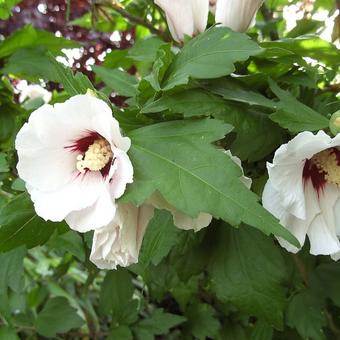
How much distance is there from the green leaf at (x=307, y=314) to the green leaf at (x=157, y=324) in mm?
337

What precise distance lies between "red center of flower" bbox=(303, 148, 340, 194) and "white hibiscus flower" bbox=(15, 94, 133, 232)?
0.90ft

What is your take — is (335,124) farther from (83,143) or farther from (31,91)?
(31,91)

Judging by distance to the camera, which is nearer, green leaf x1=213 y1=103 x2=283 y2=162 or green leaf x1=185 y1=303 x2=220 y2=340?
green leaf x1=213 y1=103 x2=283 y2=162

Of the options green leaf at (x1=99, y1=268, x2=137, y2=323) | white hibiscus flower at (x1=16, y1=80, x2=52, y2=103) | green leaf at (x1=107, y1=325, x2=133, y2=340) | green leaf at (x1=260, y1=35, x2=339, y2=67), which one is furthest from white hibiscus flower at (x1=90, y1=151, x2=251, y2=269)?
white hibiscus flower at (x1=16, y1=80, x2=52, y2=103)

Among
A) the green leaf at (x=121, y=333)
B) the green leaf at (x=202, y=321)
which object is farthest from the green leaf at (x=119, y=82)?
the green leaf at (x=202, y=321)

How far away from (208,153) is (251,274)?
0.84 ft

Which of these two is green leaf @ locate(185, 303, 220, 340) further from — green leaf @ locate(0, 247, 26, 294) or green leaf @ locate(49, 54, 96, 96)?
green leaf @ locate(49, 54, 96, 96)

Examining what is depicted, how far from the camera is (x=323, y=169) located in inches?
29.4

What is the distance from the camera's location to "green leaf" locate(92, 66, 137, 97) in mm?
850

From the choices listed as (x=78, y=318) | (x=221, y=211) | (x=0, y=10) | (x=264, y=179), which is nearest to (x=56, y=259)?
(x=78, y=318)

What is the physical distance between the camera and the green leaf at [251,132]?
0.73 metres

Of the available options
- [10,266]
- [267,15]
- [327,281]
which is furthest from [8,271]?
[267,15]

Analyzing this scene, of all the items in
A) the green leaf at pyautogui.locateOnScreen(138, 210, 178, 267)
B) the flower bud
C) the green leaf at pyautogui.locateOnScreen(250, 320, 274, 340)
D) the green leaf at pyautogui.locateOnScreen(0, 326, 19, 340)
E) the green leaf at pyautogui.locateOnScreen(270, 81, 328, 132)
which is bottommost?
the green leaf at pyautogui.locateOnScreen(0, 326, 19, 340)

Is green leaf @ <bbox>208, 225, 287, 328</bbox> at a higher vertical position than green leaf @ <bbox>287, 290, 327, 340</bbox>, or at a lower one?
higher
